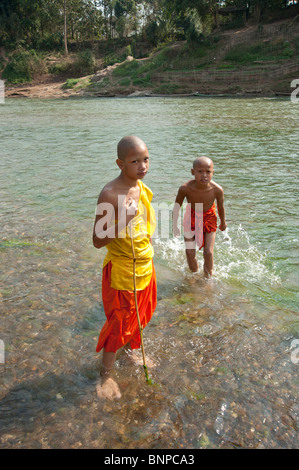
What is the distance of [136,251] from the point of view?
258 cm

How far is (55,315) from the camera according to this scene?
11.6 feet

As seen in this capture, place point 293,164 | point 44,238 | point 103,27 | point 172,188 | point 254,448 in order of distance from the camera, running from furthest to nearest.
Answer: point 103,27
point 293,164
point 172,188
point 44,238
point 254,448

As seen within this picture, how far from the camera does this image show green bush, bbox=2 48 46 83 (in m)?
46.5

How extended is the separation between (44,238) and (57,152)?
277 inches

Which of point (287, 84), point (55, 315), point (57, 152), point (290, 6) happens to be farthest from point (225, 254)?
point (290, 6)

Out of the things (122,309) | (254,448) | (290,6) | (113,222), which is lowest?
(254,448)

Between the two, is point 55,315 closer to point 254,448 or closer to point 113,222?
point 113,222

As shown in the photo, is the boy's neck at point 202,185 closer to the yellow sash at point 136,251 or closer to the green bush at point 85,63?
the yellow sash at point 136,251

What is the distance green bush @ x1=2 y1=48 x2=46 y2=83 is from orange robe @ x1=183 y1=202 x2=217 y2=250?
158ft

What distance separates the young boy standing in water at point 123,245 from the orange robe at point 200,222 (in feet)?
5.24

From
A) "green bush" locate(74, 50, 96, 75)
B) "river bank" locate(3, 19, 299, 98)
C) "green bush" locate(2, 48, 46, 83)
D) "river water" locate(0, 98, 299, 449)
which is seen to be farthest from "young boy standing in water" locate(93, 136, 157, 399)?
"green bush" locate(2, 48, 46, 83)

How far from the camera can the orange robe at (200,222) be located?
4.21 meters

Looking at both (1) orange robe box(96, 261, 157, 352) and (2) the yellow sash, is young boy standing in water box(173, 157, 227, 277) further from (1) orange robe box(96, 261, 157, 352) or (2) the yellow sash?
(1) orange robe box(96, 261, 157, 352)

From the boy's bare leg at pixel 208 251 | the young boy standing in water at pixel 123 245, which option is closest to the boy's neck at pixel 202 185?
the boy's bare leg at pixel 208 251
